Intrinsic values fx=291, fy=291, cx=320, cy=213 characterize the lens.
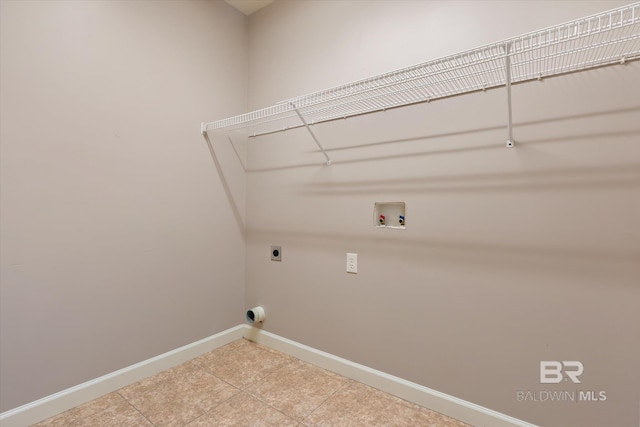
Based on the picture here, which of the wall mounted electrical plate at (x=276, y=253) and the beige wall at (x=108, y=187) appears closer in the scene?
the beige wall at (x=108, y=187)

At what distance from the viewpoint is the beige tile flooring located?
1406 mm

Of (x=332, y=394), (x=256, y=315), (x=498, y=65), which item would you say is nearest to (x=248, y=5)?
(x=498, y=65)

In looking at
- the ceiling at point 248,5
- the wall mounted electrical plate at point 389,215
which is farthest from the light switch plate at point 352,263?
the ceiling at point 248,5

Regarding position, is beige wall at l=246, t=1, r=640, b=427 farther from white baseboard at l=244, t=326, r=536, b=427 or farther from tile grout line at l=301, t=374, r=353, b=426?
tile grout line at l=301, t=374, r=353, b=426

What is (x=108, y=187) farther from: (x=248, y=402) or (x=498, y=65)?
(x=498, y=65)

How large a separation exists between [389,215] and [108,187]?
1570 mm

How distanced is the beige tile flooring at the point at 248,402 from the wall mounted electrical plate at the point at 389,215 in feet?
3.11

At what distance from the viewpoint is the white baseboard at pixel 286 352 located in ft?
4.42

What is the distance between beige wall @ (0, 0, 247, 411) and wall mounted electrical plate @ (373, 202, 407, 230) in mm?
1152

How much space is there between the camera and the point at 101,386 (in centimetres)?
157

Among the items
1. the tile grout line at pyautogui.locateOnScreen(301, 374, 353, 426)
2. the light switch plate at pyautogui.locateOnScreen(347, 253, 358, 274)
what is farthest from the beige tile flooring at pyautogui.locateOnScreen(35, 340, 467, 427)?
the light switch plate at pyautogui.locateOnScreen(347, 253, 358, 274)

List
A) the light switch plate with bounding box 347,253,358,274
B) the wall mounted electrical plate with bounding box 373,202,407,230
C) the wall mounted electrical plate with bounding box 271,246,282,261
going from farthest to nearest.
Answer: the wall mounted electrical plate with bounding box 271,246,282,261, the light switch plate with bounding box 347,253,358,274, the wall mounted electrical plate with bounding box 373,202,407,230

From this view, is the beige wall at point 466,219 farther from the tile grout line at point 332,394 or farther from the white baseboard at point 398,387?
the tile grout line at point 332,394

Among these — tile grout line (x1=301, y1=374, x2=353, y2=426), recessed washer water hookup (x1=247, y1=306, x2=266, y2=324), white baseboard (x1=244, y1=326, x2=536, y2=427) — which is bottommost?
tile grout line (x1=301, y1=374, x2=353, y2=426)
